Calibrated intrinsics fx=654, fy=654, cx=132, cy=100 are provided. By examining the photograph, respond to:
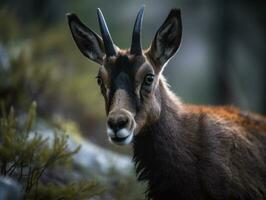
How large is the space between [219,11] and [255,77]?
2.56 m

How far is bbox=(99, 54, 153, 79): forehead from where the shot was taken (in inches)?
289

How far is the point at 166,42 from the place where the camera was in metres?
7.82

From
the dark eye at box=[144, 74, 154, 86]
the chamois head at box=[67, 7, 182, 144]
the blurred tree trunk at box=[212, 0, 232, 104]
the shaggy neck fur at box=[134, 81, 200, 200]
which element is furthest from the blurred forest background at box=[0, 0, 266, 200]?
the dark eye at box=[144, 74, 154, 86]

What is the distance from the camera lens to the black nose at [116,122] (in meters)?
6.82

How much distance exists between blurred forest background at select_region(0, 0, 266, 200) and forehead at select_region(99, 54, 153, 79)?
2.43 meters

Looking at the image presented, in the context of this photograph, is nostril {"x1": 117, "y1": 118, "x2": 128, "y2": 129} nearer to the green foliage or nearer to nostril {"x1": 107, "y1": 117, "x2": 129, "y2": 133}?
nostril {"x1": 107, "y1": 117, "x2": 129, "y2": 133}

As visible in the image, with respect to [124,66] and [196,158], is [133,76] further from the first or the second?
[196,158]

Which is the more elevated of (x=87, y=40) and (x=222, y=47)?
(x=222, y=47)

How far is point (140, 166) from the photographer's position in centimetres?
775

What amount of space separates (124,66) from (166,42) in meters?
0.75

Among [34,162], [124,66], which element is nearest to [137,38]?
[124,66]

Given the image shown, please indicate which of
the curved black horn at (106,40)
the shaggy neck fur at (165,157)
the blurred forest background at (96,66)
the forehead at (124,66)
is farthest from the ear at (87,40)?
the blurred forest background at (96,66)

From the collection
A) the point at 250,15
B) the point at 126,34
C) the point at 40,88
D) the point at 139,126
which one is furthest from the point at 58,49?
the point at 250,15

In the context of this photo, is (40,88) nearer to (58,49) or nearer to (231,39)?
(58,49)
